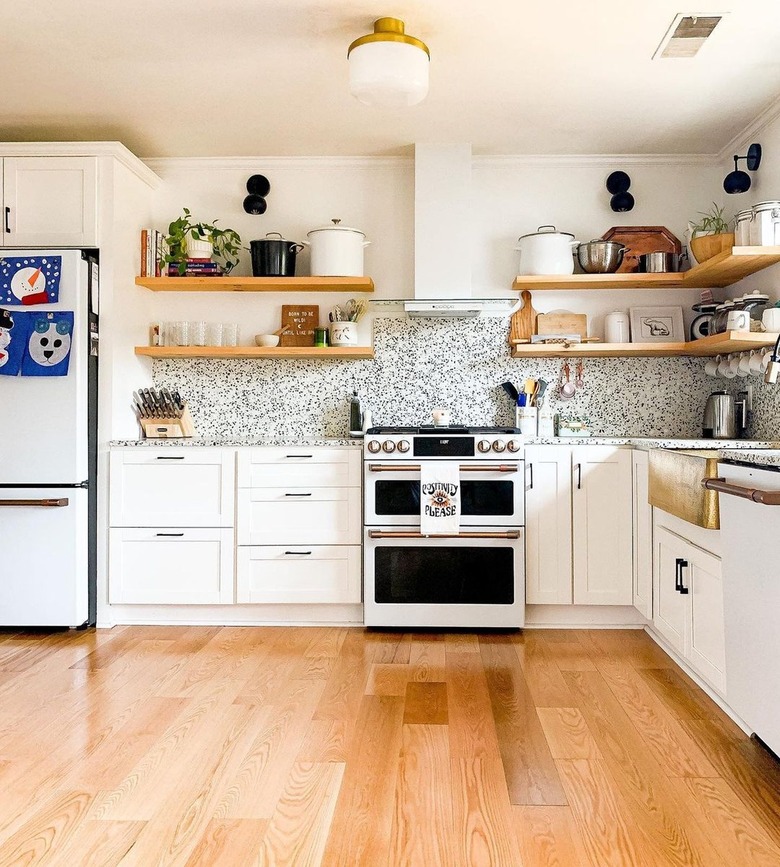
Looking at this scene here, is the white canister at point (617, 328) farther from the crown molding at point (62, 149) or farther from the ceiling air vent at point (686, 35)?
the crown molding at point (62, 149)

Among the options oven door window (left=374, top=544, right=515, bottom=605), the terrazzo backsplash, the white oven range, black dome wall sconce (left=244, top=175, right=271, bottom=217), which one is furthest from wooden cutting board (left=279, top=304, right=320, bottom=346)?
oven door window (left=374, top=544, right=515, bottom=605)

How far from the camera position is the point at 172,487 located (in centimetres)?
352

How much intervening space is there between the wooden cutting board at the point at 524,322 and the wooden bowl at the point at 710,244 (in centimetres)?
85

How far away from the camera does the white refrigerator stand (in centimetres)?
332

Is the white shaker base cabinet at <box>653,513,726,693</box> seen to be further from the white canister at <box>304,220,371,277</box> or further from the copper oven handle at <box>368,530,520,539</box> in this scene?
the white canister at <box>304,220,371,277</box>

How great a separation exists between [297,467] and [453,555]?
0.83 m

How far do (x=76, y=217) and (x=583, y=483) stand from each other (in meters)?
2.67

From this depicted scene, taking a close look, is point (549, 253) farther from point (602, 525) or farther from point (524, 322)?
point (602, 525)

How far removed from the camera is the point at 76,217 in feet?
11.4

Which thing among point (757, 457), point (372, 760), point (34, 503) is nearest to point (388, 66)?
point (757, 457)

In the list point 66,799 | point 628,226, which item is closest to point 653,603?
point 628,226

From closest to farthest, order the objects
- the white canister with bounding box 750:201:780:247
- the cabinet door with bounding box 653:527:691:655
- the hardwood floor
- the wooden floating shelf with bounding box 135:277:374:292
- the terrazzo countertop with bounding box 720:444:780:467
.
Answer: the hardwood floor < the terrazzo countertop with bounding box 720:444:780:467 < the cabinet door with bounding box 653:527:691:655 < the white canister with bounding box 750:201:780:247 < the wooden floating shelf with bounding box 135:277:374:292

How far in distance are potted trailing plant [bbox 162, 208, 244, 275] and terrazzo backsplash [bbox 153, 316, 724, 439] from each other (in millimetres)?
562

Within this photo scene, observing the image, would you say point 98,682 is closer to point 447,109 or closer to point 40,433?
point 40,433
